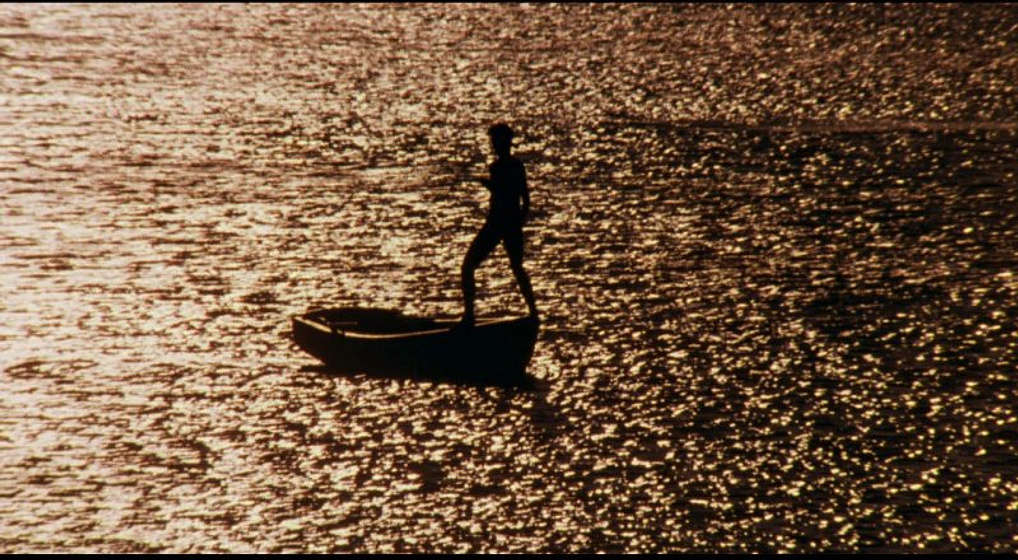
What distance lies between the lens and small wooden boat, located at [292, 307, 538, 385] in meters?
23.0

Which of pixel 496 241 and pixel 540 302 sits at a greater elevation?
pixel 496 241

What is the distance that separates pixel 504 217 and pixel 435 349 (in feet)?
6.59

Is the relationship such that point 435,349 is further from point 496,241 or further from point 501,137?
point 501,137

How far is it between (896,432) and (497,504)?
18.1ft

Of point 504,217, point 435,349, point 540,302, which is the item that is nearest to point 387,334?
point 435,349

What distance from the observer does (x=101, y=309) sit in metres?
26.8

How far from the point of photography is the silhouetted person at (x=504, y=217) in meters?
22.9

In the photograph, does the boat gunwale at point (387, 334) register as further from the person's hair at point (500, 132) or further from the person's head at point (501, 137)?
the person's hair at point (500, 132)

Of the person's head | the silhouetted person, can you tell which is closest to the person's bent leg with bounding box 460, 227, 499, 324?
the silhouetted person

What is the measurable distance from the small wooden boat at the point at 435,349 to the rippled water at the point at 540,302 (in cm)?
38

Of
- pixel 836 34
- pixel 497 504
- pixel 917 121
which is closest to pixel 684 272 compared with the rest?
pixel 497 504

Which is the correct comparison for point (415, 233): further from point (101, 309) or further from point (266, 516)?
point (266, 516)

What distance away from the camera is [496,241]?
23.4m

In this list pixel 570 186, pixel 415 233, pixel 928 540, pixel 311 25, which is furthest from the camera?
pixel 311 25
